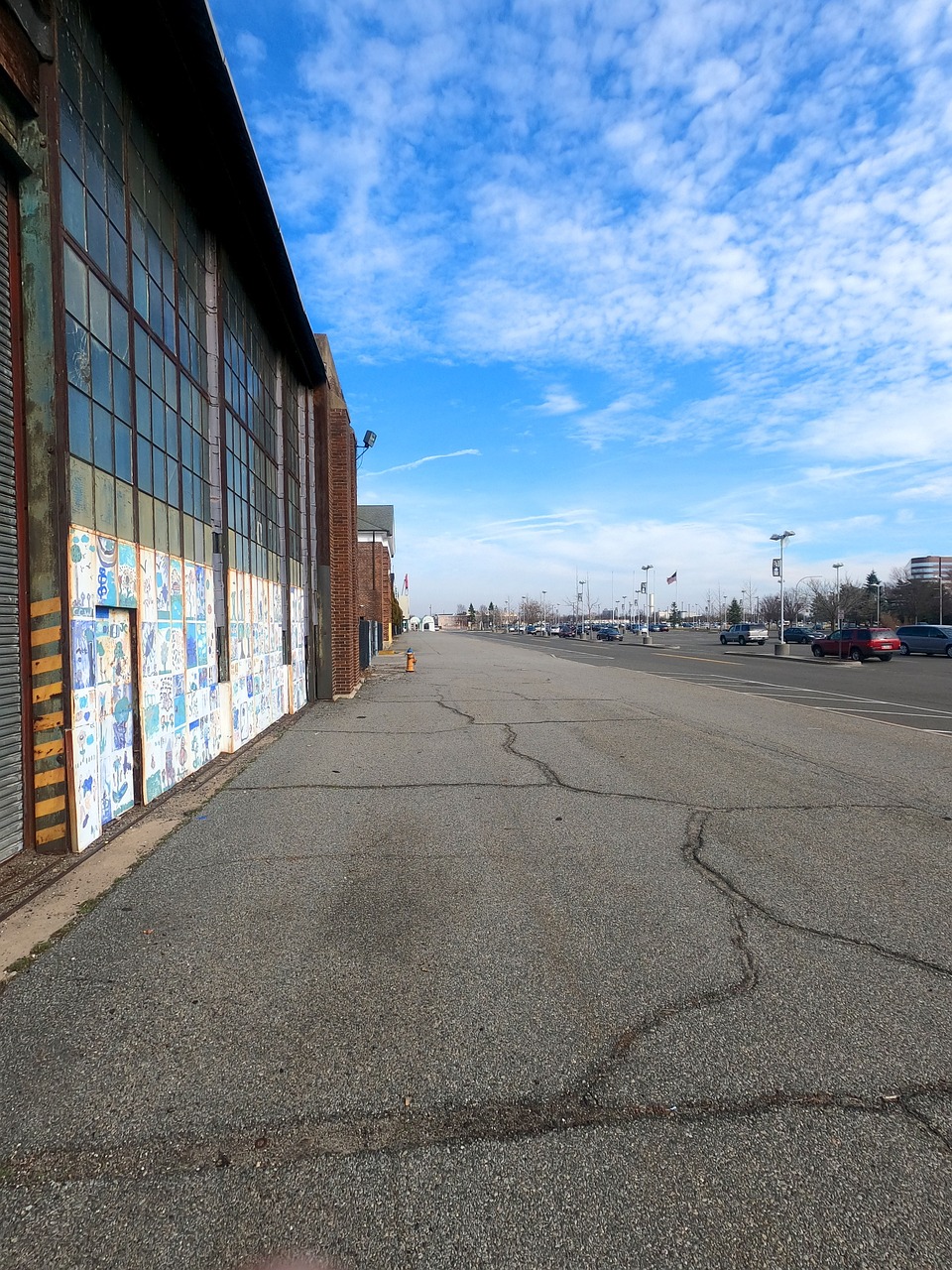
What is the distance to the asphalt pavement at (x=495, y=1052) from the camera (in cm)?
223

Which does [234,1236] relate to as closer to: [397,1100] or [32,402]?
[397,1100]

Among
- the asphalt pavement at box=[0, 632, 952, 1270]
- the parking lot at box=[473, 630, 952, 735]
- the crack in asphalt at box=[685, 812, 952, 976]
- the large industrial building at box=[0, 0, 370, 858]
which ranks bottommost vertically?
the parking lot at box=[473, 630, 952, 735]

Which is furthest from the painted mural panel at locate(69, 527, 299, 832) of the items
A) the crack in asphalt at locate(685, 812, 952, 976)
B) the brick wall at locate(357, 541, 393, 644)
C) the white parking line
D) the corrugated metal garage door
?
the brick wall at locate(357, 541, 393, 644)

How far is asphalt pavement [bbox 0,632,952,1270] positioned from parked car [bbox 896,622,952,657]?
3729 centimetres

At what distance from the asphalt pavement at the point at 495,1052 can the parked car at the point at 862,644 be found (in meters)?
A: 30.5

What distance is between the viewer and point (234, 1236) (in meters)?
2.18

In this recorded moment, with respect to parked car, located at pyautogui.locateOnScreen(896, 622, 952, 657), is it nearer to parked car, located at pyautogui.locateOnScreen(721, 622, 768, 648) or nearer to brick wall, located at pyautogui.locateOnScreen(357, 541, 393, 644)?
parked car, located at pyautogui.locateOnScreen(721, 622, 768, 648)

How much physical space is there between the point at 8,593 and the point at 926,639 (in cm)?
4337

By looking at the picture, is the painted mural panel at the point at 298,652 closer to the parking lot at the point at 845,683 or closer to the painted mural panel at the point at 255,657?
the painted mural panel at the point at 255,657

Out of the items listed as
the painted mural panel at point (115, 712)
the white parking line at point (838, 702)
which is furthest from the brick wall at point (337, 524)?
the painted mural panel at point (115, 712)

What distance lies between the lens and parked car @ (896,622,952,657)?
38312 millimetres

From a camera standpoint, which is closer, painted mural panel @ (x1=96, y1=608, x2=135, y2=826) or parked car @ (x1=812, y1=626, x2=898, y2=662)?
painted mural panel @ (x1=96, y1=608, x2=135, y2=826)

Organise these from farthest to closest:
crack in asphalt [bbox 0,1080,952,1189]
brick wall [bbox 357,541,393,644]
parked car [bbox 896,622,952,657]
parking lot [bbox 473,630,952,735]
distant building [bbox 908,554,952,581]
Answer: distant building [bbox 908,554,952,581], brick wall [bbox 357,541,393,644], parked car [bbox 896,622,952,657], parking lot [bbox 473,630,952,735], crack in asphalt [bbox 0,1080,952,1189]

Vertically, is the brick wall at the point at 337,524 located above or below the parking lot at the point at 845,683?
above
